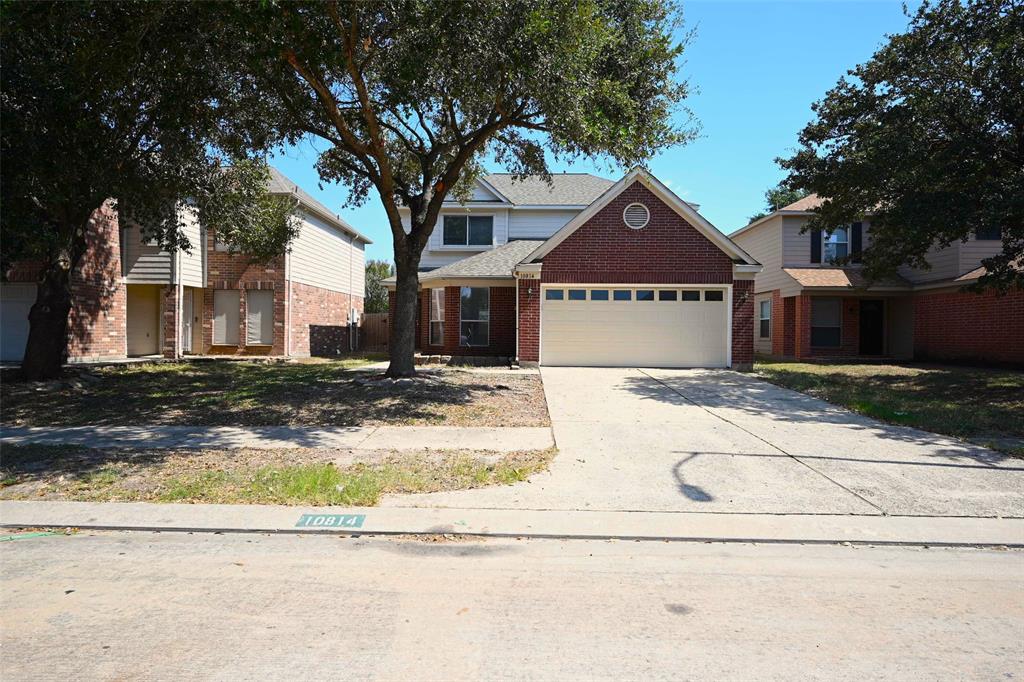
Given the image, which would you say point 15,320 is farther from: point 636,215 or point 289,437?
point 636,215

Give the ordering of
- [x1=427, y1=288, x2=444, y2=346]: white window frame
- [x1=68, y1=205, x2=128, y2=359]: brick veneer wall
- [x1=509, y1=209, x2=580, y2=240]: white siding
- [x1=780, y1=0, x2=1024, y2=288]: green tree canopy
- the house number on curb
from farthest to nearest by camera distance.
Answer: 1. [x1=509, y1=209, x2=580, y2=240]: white siding
2. [x1=427, y1=288, x2=444, y2=346]: white window frame
3. [x1=68, y1=205, x2=128, y2=359]: brick veneer wall
4. [x1=780, y1=0, x2=1024, y2=288]: green tree canopy
5. the house number on curb

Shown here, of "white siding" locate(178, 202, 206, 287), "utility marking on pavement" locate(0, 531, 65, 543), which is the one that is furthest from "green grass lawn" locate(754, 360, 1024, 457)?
"white siding" locate(178, 202, 206, 287)

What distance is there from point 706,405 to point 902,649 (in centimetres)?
858

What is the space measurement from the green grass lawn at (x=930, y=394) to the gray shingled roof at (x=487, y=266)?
8410 millimetres

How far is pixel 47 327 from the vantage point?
46.0 feet

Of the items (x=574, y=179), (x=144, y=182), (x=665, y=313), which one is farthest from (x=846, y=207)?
(x=144, y=182)

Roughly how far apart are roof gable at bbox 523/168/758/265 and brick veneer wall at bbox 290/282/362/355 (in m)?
10.4

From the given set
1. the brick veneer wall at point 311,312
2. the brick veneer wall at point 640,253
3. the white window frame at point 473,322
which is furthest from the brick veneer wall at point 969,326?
the brick veneer wall at point 311,312

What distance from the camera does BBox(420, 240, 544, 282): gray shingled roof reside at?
19.7 meters

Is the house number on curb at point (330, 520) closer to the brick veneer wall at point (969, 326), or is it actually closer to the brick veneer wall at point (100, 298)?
the brick veneer wall at point (100, 298)

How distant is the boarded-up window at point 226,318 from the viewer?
73.5ft

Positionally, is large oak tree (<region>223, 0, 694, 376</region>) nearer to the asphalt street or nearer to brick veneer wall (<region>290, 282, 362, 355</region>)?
the asphalt street

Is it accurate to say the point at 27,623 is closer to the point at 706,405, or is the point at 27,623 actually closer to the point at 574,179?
the point at 706,405

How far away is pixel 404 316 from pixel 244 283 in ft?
36.4
